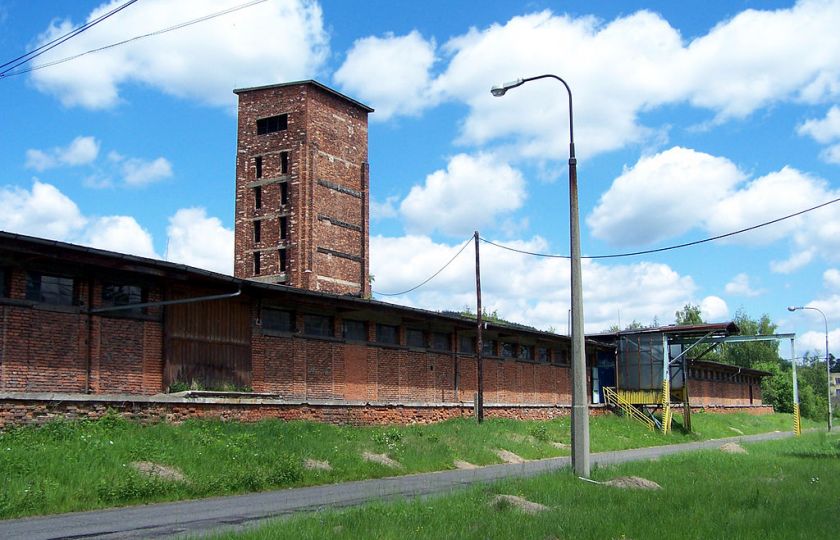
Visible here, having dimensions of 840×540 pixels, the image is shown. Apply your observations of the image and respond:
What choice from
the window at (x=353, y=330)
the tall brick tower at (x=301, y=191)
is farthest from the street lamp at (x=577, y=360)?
the tall brick tower at (x=301, y=191)

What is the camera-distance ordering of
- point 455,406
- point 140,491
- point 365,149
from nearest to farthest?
point 140,491 → point 455,406 → point 365,149

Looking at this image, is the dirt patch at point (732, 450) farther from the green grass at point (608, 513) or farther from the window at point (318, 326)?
the window at point (318, 326)

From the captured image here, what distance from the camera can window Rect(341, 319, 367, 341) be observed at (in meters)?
30.3

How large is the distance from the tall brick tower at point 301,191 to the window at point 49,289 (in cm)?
2234

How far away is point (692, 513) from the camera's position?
12.1 m

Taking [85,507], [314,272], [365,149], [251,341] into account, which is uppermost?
[365,149]

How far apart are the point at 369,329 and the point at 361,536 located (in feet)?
71.1

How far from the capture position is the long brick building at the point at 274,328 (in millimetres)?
20078

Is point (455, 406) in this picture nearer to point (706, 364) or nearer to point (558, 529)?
point (558, 529)

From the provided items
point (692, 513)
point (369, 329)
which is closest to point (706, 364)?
point (369, 329)

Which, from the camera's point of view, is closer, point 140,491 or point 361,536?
point 361,536

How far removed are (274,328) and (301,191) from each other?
17.6 m

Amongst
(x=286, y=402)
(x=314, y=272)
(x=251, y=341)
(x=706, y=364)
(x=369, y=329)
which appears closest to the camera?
(x=286, y=402)

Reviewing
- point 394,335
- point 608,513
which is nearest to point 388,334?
point 394,335
